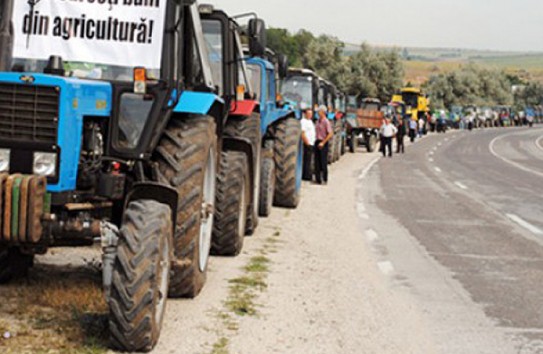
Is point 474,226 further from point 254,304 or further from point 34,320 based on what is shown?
point 34,320

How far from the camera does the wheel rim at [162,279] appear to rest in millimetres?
7324

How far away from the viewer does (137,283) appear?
272 inches

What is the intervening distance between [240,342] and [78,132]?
188 cm

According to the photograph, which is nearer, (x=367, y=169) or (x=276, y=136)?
(x=276, y=136)

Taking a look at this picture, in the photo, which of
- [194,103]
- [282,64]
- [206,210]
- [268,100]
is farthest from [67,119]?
[268,100]

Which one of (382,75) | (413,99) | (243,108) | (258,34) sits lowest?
(243,108)

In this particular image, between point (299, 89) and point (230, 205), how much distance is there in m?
17.2

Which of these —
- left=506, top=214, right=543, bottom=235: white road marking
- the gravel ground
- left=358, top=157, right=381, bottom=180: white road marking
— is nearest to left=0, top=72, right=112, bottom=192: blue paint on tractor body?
the gravel ground

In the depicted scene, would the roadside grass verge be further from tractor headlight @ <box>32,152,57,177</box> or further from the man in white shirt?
the man in white shirt

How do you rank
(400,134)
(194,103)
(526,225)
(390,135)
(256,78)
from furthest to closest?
(400,134) → (390,135) → (526,225) → (256,78) → (194,103)

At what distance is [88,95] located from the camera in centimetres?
771

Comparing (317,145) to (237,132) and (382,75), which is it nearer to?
(237,132)

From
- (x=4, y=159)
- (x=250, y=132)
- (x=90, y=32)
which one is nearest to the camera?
(x=4, y=159)

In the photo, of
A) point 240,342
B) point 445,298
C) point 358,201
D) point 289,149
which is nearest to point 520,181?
point 358,201
